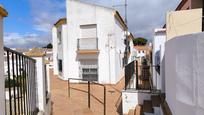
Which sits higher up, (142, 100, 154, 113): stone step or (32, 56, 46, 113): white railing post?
(32, 56, 46, 113): white railing post

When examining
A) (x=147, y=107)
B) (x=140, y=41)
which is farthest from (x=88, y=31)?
(x=140, y=41)

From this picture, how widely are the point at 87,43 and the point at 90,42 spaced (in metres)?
0.30

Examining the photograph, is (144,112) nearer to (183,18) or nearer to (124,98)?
(124,98)

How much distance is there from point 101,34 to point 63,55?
4.40 m

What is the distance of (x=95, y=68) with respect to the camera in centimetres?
1590

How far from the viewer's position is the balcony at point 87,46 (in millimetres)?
15457

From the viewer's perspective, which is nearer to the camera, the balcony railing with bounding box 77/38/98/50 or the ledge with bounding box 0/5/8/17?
the ledge with bounding box 0/5/8/17

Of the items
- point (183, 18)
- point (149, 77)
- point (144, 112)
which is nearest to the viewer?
point (183, 18)

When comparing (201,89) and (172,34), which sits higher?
(172,34)

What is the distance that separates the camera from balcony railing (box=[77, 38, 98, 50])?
15.5 meters

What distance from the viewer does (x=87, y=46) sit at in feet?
51.6

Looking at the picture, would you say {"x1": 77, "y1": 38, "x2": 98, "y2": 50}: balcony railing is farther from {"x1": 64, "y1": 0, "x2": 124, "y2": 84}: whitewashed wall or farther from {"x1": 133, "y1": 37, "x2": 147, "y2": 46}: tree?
{"x1": 133, "y1": 37, "x2": 147, "y2": 46}: tree

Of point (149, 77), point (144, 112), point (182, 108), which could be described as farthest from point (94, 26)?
point (182, 108)

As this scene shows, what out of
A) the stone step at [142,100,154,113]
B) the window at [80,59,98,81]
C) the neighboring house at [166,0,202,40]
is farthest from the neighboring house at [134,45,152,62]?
the neighboring house at [166,0,202,40]
